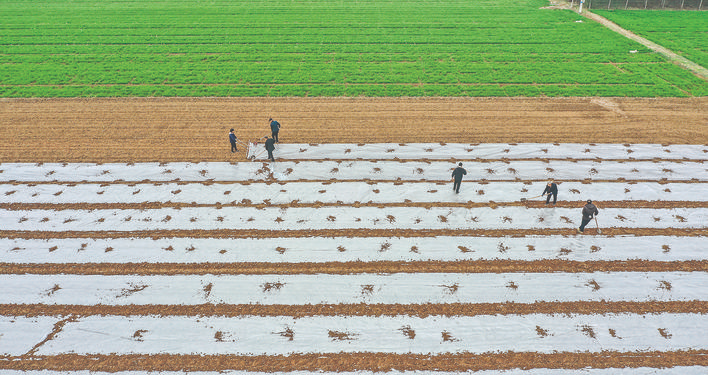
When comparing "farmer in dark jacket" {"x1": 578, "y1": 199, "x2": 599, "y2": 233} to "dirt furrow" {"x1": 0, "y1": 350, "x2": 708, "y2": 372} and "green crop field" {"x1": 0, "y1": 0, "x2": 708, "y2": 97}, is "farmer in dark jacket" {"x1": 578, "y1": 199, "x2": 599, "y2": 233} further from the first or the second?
"green crop field" {"x1": 0, "y1": 0, "x2": 708, "y2": 97}

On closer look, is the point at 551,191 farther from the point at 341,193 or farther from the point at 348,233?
the point at 341,193

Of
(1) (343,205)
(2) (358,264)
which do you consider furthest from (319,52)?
(2) (358,264)

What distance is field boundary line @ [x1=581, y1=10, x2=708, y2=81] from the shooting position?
84.5 ft

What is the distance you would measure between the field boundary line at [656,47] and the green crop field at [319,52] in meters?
0.78

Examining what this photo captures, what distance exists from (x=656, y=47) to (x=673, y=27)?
7.10 m

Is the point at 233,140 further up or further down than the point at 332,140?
further down

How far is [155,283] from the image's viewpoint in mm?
11383

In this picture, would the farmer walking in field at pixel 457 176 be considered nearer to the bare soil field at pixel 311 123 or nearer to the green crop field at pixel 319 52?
the bare soil field at pixel 311 123

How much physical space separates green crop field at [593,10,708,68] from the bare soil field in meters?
9.85

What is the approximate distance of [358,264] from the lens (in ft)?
39.4

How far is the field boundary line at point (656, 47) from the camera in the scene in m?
25.8

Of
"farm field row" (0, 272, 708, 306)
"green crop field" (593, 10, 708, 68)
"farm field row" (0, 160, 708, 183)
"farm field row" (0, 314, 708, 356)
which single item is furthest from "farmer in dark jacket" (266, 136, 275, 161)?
"green crop field" (593, 10, 708, 68)

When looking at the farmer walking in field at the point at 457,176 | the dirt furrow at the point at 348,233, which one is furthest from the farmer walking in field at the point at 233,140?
the farmer walking in field at the point at 457,176

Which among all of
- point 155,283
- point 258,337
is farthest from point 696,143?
point 155,283
